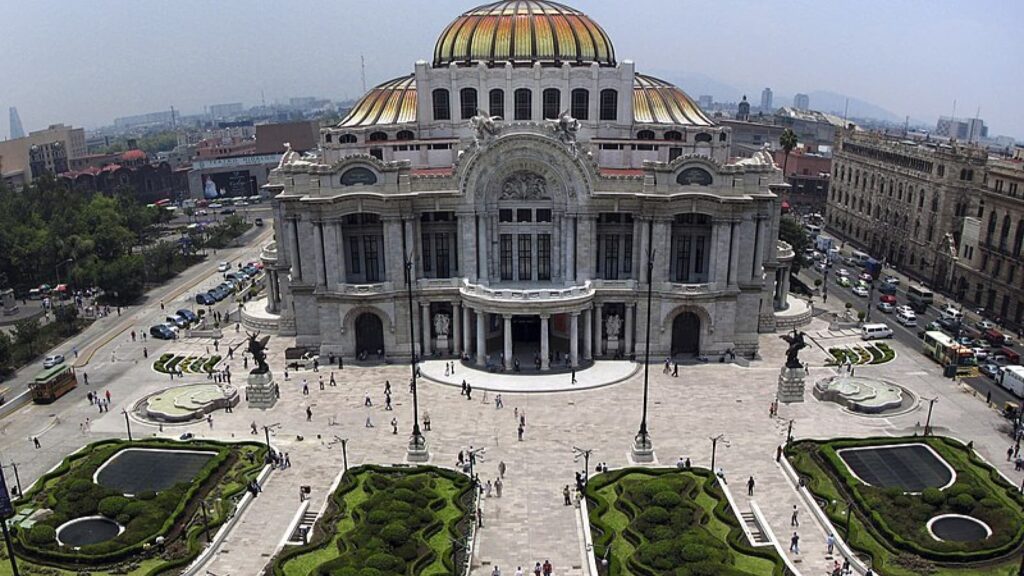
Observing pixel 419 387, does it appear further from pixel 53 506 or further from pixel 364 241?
pixel 53 506

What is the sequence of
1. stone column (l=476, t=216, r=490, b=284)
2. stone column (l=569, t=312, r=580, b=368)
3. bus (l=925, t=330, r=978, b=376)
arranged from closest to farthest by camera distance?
1. stone column (l=569, t=312, r=580, b=368)
2. bus (l=925, t=330, r=978, b=376)
3. stone column (l=476, t=216, r=490, b=284)

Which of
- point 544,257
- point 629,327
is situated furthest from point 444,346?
point 629,327

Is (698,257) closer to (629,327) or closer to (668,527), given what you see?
(629,327)

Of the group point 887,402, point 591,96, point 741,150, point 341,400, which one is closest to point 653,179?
point 591,96

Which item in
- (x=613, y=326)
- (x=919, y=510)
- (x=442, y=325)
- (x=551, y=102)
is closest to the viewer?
(x=919, y=510)

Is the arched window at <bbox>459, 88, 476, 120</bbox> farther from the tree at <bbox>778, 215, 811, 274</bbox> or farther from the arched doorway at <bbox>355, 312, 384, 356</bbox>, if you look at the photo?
the tree at <bbox>778, 215, 811, 274</bbox>

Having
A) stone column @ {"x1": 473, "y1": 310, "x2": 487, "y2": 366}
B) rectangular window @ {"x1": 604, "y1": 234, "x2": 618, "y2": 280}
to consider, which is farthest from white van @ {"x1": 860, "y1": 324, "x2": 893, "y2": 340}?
stone column @ {"x1": 473, "y1": 310, "x2": 487, "y2": 366}
